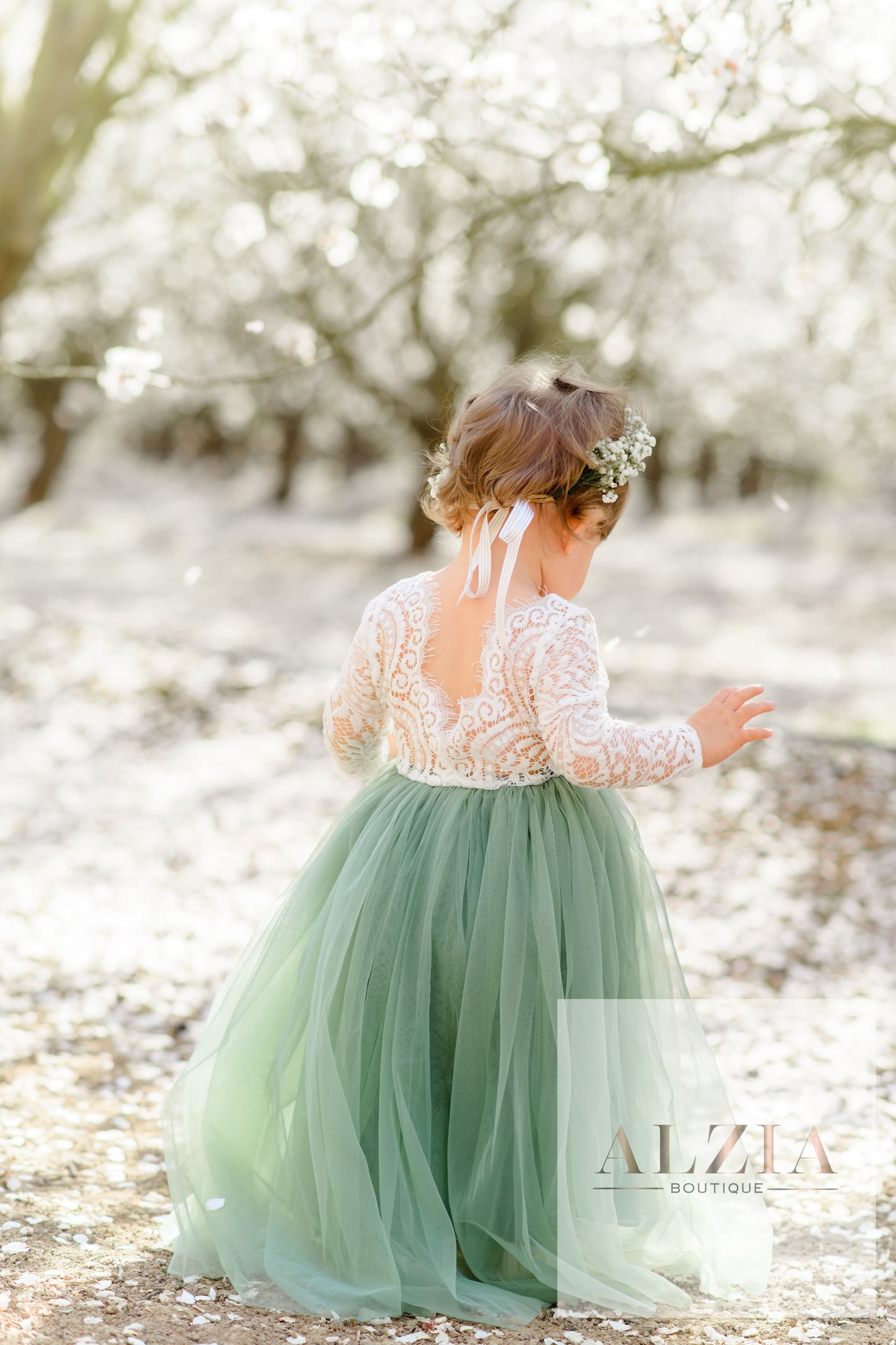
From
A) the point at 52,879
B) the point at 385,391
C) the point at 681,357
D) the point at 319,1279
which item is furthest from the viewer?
the point at 681,357

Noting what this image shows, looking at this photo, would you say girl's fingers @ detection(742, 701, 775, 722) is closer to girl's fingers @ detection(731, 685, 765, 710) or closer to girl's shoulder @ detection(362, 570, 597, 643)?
girl's fingers @ detection(731, 685, 765, 710)

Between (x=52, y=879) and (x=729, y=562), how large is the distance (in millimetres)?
18274

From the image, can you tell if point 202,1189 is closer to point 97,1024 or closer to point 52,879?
point 97,1024

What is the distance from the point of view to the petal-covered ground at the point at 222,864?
8.82ft

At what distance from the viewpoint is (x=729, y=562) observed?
891 inches

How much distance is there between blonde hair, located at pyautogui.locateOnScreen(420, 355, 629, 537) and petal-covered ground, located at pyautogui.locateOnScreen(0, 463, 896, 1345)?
0.69 m

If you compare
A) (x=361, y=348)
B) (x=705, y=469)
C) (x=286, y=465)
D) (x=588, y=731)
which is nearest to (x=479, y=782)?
(x=588, y=731)

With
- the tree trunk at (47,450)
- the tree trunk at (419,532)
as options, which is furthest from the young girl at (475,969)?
the tree trunk at (47,450)

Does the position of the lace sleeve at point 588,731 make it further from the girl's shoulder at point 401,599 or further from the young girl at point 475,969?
the girl's shoulder at point 401,599

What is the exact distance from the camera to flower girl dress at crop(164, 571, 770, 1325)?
99.3 inches

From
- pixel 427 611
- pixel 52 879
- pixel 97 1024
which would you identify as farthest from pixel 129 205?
pixel 427 611

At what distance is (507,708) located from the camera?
8.55 feet

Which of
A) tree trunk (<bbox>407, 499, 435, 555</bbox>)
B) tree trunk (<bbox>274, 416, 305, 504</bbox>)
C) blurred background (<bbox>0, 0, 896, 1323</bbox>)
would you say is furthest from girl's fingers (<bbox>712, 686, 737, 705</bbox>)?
tree trunk (<bbox>274, 416, 305, 504</bbox>)

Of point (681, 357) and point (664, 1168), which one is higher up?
point (681, 357)
